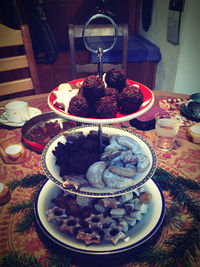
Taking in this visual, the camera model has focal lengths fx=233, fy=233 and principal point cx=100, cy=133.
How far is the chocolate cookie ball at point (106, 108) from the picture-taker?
728 mm

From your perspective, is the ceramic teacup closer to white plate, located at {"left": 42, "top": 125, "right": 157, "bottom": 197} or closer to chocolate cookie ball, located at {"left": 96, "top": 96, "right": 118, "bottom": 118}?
white plate, located at {"left": 42, "top": 125, "right": 157, "bottom": 197}

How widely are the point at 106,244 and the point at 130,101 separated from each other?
0.48m

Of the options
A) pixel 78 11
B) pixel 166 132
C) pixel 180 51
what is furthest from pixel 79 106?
pixel 78 11

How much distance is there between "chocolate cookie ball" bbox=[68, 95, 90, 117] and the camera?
0.75 metres

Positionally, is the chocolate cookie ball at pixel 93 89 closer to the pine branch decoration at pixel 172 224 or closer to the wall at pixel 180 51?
the pine branch decoration at pixel 172 224

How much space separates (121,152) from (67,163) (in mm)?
200

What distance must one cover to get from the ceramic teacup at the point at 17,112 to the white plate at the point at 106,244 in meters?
0.54

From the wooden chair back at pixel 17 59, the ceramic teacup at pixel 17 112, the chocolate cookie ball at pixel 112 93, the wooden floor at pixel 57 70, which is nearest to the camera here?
the chocolate cookie ball at pixel 112 93

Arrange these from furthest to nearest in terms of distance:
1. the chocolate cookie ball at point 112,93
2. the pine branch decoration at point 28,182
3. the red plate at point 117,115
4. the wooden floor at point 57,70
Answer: the wooden floor at point 57,70
the pine branch decoration at point 28,182
the chocolate cookie ball at point 112,93
the red plate at point 117,115

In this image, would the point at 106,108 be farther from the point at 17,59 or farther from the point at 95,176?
the point at 17,59

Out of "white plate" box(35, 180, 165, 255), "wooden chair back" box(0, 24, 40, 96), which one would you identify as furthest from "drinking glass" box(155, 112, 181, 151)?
"wooden chair back" box(0, 24, 40, 96)

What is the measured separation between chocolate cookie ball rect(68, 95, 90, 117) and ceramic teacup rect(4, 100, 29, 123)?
67 centimetres

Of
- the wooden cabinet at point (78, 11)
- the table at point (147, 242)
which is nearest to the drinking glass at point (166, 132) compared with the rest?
the table at point (147, 242)

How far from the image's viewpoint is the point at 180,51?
8.63ft
